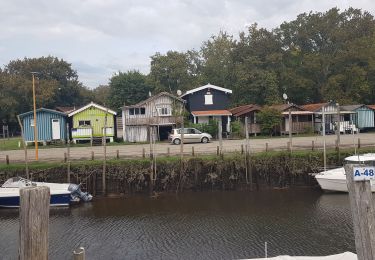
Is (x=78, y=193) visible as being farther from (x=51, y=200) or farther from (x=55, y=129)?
(x=55, y=129)

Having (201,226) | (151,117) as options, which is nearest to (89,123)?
(151,117)

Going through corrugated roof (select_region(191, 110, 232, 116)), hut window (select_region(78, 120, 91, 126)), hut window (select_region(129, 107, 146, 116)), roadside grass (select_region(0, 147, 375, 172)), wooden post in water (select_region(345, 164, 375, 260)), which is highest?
hut window (select_region(129, 107, 146, 116))

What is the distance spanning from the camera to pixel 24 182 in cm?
2192

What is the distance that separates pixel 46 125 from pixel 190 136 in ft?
46.5

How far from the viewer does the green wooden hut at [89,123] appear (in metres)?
39.6

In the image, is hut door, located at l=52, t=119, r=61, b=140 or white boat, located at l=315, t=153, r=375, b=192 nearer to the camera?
white boat, located at l=315, t=153, r=375, b=192

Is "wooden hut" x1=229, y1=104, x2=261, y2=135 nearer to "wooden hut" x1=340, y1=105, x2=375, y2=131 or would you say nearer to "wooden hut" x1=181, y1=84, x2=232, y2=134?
"wooden hut" x1=181, y1=84, x2=232, y2=134

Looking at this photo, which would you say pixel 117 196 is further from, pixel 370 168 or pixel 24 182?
pixel 370 168

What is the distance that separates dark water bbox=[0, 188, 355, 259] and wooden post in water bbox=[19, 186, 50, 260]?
10.8 meters

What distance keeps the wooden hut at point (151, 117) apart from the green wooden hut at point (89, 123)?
1634 millimetres

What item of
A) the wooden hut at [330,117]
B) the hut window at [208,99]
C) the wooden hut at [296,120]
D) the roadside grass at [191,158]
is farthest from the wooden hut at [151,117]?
the roadside grass at [191,158]

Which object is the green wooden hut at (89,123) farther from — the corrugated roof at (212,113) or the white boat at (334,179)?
the white boat at (334,179)

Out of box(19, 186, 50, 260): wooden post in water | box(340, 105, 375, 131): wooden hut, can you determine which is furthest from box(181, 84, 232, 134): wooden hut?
box(19, 186, 50, 260): wooden post in water

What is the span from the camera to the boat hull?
22.2 m
